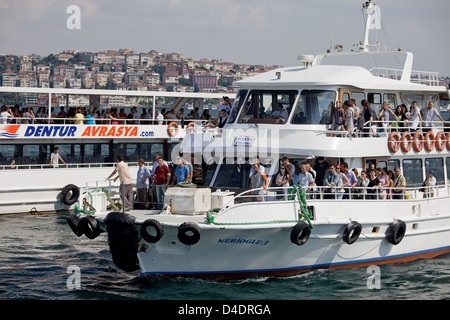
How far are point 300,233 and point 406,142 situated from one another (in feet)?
17.3

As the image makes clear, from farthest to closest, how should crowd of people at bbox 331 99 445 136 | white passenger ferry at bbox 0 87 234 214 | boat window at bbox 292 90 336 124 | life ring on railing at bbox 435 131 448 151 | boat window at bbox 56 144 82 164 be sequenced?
boat window at bbox 56 144 82 164, white passenger ferry at bbox 0 87 234 214, life ring on railing at bbox 435 131 448 151, boat window at bbox 292 90 336 124, crowd of people at bbox 331 99 445 136

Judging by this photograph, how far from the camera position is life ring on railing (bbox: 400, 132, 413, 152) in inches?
752

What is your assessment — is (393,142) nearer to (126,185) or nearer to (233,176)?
(233,176)

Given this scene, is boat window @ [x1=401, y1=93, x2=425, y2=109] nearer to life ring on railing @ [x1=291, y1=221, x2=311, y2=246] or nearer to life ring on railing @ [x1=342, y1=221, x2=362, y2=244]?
life ring on railing @ [x1=342, y1=221, x2=362, y2=244]

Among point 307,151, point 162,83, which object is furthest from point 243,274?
point 162,83

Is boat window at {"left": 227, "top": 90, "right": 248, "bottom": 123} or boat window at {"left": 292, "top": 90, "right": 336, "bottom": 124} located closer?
boat window at {"left": 292, "top": 90, "right": 336, "bottom": 124}

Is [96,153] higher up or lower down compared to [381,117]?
lower down

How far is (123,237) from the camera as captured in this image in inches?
609

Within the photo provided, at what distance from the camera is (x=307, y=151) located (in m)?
17.2

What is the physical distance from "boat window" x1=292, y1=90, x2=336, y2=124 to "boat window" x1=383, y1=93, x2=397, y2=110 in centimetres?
246

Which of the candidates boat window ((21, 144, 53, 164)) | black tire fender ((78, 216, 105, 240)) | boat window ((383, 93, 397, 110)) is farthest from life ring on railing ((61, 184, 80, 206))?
boat window ((383, 93, 397, 110))

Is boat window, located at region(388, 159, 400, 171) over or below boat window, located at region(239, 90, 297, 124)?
below

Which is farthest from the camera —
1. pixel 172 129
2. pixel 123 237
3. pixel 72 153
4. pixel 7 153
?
pixel 172 129

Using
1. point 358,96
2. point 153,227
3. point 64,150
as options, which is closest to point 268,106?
point 358,96
